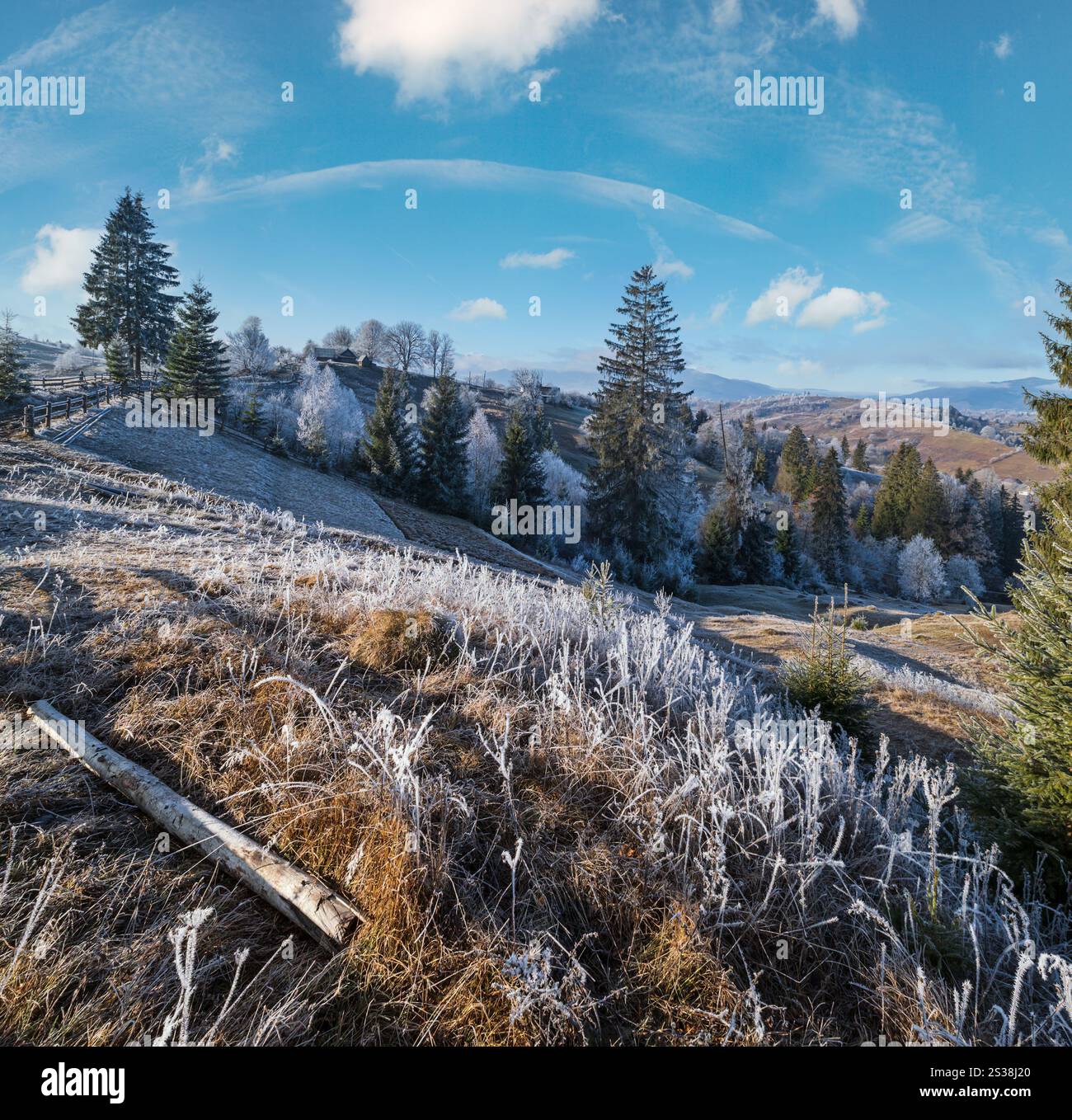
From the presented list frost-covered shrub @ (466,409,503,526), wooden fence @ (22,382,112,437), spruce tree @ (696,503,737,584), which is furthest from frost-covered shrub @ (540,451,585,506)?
wooden fence @ (22,382,112,437)

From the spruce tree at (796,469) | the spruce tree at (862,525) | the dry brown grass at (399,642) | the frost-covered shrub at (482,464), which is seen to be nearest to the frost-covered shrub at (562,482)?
the frost-covered shrub at (482,464)

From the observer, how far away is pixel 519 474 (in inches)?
1411

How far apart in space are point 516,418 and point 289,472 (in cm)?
1386

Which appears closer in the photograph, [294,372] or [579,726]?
[579,726]

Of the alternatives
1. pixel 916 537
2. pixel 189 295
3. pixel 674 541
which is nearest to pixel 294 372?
pixel 189 295

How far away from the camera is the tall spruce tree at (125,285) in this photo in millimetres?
38938

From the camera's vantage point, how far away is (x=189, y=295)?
34.3 m

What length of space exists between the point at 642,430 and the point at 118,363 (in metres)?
35.4

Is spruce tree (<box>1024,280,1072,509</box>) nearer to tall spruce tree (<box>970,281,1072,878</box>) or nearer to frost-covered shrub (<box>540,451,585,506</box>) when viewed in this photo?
tall spruce tree (<box>970,281,1072,878</box>)

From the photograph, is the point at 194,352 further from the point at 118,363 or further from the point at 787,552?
the point at 787,552

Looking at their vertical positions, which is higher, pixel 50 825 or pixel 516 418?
pixel 516 418

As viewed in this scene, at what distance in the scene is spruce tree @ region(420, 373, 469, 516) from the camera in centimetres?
3672
